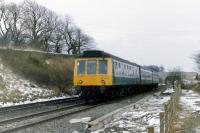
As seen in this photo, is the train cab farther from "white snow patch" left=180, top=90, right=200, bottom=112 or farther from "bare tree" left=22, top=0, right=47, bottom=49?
"bare tree" left=22, top=0, right=47, bottom=49

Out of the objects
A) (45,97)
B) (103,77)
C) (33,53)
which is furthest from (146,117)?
(33,53)

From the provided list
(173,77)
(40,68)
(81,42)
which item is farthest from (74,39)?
(40,68)

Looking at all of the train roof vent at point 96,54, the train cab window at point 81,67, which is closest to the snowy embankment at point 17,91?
the train cab window at point 81,67

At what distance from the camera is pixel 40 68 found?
35.1m

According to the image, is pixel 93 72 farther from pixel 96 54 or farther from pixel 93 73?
pixel 96 54

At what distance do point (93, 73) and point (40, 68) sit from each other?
42.0 ft

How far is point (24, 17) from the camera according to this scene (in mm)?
65250

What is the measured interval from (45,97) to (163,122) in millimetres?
20240

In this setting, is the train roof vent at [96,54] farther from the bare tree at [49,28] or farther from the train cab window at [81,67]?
the bare tree at [49,28]

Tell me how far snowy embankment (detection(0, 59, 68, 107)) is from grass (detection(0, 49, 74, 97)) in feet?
3.84

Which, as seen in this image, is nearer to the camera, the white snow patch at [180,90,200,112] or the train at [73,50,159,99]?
the white snow patch at [180,90,200,112]

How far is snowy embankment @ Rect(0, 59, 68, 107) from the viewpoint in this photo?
2335cm

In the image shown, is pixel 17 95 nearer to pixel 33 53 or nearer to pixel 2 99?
pixel 2 99

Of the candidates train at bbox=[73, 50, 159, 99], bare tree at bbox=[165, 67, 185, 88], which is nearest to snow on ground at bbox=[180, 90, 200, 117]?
train at bbox=[73, 50, 159, 99]
